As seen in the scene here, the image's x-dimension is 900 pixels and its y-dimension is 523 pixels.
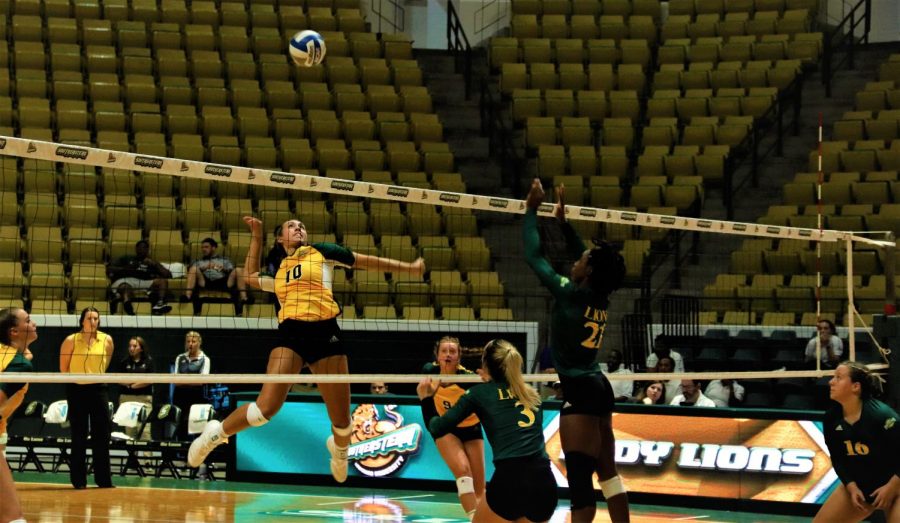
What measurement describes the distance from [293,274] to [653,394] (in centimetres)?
578

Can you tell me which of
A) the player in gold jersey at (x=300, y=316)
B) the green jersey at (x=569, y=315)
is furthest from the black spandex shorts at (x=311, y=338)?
the green jersey at (x=569, y=315)

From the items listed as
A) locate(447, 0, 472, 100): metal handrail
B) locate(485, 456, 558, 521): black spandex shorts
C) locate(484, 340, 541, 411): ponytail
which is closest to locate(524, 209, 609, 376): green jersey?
locate(484, 340, 541, 411): ponytail

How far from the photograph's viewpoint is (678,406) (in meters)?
12.3

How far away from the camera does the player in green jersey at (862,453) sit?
317 inches

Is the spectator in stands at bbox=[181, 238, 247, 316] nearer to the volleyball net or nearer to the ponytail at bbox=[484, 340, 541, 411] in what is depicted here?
the volleyball net

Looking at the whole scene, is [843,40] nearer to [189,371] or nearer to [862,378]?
[189,371]

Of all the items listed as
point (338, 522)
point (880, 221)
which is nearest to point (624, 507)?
point (338, 522)

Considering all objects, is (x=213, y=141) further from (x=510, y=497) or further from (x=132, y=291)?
(x=510, y=497)

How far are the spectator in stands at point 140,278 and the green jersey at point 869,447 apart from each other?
28.6ft

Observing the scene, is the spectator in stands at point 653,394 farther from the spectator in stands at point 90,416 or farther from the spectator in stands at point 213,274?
the spectator in stands at point 90,416

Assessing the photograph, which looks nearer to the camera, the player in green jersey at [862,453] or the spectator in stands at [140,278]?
the player in green jersey at [862,453]

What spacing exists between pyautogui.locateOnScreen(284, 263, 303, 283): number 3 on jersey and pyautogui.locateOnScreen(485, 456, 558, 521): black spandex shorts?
210cm

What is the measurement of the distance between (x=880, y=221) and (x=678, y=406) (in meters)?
5.62

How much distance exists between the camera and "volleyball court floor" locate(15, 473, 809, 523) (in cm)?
1093
